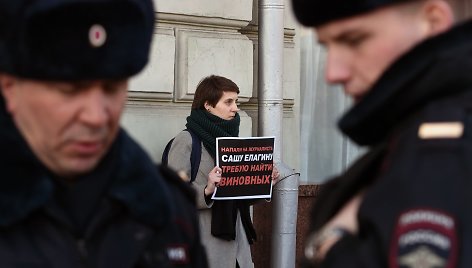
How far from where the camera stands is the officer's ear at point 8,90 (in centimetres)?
240

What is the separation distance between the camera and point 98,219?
8.07ft

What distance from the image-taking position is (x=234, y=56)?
8289 millimetres

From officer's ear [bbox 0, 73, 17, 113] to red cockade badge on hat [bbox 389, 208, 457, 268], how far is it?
1.03 meters

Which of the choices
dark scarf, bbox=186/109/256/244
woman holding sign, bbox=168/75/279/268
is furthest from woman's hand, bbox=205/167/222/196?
dark scarf, bbox=186/109/256/244

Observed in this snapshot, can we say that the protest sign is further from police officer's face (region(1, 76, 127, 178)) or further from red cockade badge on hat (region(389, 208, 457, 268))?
red cockade badge on hat (region(389, 208, 457, 268))

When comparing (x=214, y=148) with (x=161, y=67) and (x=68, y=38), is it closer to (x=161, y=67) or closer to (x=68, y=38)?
(x=161, y=67)

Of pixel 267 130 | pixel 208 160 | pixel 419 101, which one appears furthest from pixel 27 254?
pixel 267 130

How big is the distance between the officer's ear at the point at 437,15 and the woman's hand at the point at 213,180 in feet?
15.7

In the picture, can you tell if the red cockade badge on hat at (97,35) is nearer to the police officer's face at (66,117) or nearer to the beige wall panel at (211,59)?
the police officer's face at (66,117)

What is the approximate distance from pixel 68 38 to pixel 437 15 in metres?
0.84

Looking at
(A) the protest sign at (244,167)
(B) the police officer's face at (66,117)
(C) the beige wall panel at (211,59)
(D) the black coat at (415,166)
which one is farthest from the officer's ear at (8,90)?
(C) the beige wall panel at (211,59)

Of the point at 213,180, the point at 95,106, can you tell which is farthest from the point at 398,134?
the point at 213,180

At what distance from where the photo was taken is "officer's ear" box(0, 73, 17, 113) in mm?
2404

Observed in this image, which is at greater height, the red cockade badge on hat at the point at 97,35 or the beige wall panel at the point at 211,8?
the beige wall panel at the point at 211,8
